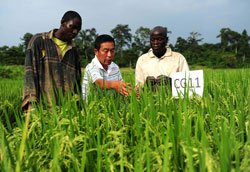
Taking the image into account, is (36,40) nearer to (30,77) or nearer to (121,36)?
(30,77)

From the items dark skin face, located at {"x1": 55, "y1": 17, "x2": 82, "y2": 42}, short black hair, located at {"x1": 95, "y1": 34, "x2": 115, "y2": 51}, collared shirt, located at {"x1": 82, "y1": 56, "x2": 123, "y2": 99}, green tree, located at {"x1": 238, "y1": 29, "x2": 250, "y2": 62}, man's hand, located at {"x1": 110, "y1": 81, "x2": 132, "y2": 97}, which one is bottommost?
man's hand, located at {"x1": 110, "y1": 81, "x2": 132, "y2": 97}

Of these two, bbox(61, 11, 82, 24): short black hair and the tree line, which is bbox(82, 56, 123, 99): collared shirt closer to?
bbox(61, 11, 82, 24): short black hair

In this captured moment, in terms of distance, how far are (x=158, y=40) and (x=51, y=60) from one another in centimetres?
111

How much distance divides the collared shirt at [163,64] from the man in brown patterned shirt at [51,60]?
758mm

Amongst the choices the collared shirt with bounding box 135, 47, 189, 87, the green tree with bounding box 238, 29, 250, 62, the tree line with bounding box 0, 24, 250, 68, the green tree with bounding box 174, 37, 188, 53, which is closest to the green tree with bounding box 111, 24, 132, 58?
the tree line with bounding box 0, 24, 250, 68

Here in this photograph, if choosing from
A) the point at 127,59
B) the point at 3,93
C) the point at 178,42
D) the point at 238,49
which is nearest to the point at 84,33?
the point at 127,59

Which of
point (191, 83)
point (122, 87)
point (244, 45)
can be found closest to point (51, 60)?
point (122, 87)

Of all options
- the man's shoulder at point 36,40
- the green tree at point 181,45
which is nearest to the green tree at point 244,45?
the green tree at point 181,45

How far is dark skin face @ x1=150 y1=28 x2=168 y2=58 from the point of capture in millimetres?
2082

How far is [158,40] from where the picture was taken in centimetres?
212

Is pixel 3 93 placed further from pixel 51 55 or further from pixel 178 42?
pixel 178 42

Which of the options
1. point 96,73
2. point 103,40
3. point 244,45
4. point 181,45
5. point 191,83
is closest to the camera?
point 191,83

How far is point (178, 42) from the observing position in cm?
5653

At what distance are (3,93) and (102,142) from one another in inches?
135
